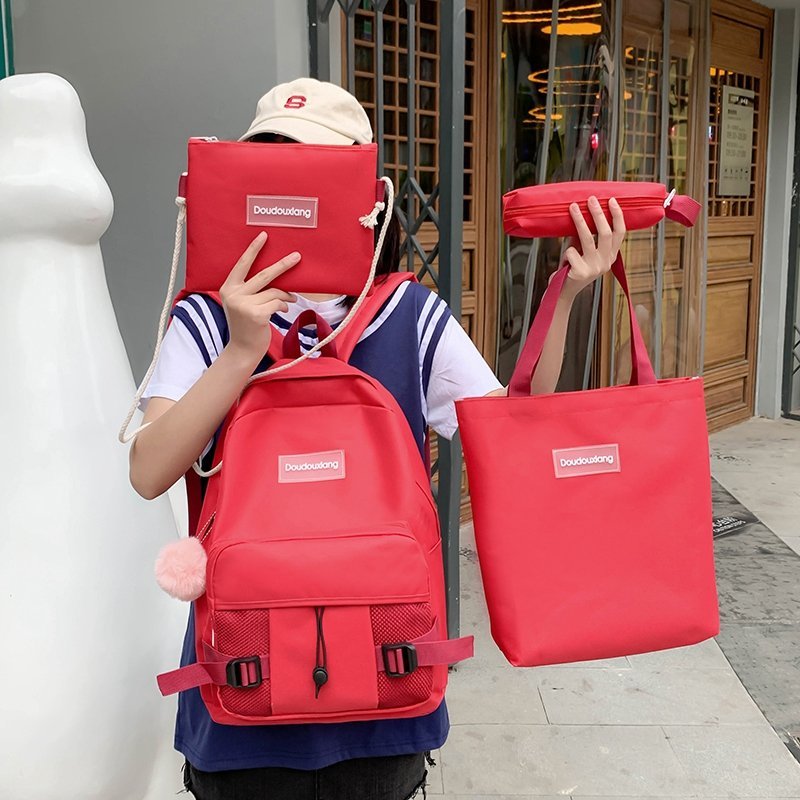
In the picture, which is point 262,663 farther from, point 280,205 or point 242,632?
point 280,205

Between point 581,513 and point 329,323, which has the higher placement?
point 329,323

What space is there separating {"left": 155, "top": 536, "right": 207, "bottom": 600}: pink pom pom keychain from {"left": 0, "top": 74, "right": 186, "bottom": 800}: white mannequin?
47 centimetres

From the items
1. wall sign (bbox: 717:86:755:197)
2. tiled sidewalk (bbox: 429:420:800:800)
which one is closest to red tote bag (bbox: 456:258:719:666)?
tiled sidewalk (bbox: 429:420:800:800)

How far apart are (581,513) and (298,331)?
1.48 feet

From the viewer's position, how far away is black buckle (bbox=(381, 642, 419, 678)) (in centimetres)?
115

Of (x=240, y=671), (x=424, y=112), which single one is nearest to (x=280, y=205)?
(x=240, y=671)

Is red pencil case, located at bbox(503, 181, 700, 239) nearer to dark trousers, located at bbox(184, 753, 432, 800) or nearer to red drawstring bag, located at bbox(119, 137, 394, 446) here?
red drawstring bag, located at bbox(119, 137, 394, 446)

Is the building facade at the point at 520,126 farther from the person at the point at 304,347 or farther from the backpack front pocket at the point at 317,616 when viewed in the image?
the backpack front pocket at the point at 317,616

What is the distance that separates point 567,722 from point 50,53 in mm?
2926

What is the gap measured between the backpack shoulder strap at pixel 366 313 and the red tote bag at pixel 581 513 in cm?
17

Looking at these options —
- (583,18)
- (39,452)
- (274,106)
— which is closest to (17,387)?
(39,452)

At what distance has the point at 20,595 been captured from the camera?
5.09 ft

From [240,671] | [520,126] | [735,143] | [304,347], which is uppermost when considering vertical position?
[735,143]

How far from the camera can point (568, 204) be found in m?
1.25
